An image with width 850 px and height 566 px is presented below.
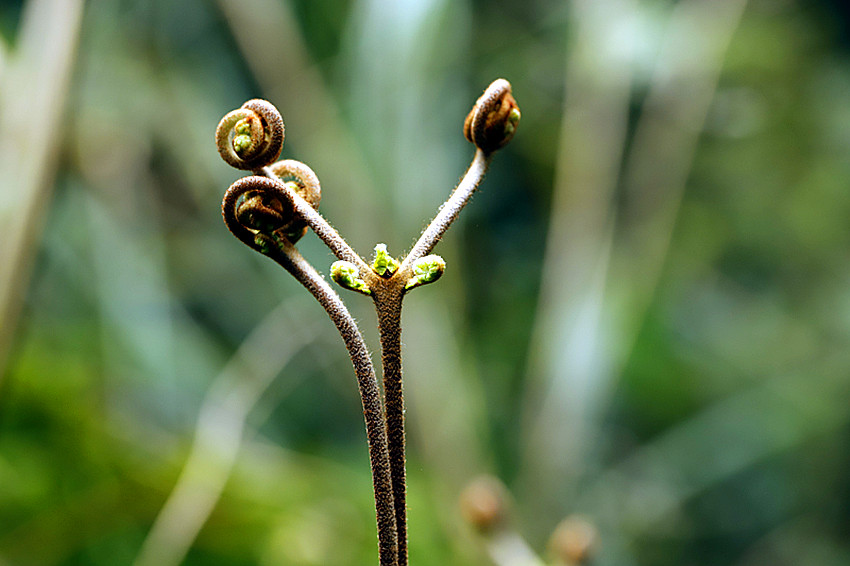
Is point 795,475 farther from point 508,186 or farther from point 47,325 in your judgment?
point 47,325

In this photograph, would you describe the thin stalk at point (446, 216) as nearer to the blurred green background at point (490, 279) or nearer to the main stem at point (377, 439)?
the main stem at point (377, 439)

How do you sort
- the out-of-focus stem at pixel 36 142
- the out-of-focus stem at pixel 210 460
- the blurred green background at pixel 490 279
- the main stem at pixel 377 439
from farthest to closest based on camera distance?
1. the blurred green background at pixel 490 279
2. the out-of-focus stem at pixel 210 460
3. the out-of-focus stem at pixel 36 142
4. the main stem at pixel 377 439

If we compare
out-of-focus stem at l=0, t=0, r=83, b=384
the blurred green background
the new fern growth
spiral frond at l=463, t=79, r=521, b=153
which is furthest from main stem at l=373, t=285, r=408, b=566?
the blurred green background

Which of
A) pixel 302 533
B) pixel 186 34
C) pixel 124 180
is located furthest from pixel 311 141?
pixel 302 533

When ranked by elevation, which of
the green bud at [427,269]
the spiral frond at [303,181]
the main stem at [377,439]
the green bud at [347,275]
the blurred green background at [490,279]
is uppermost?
the blurred green background at [490,279]

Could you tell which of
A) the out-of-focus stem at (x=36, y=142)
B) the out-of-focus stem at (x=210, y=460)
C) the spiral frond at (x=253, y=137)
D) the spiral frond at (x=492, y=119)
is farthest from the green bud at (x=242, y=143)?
the out-of-focus stem at (x=210, y=460)

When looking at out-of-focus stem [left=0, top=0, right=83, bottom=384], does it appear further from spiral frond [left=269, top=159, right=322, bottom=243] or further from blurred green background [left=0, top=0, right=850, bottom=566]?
spiral frond [left=269, top=159, right=322, bottom=243]
